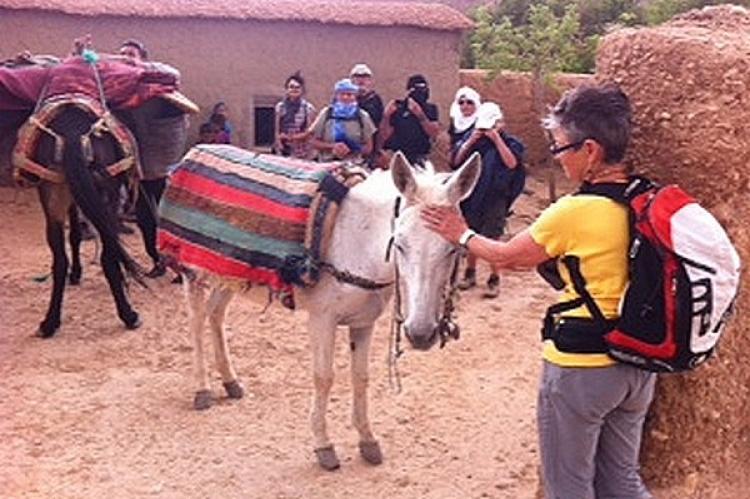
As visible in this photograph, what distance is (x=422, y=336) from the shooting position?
3.66 meters

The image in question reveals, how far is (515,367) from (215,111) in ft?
17.5

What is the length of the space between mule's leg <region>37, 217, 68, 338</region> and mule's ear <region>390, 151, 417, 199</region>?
12.2ft

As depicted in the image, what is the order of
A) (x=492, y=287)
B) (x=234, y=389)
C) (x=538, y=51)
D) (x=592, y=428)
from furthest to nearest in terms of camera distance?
(x=538, y=51)
(x=492, y=287)
(x=234, y=389)
(x=592, y=428)

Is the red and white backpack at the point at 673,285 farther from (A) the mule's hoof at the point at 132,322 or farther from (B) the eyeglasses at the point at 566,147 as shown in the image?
(A) the mule's hoof at the point at 132,322

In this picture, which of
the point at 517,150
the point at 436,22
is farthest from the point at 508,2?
the point at 517,150

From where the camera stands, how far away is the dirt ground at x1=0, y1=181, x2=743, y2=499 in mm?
4590

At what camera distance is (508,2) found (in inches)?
667

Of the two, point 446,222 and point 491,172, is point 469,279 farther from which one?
point 446,222

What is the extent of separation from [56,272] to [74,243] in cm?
98

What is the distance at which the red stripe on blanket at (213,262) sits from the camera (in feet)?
14.9

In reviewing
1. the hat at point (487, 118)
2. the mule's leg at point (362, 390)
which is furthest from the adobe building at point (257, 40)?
the mule's leg at point (362, 390)

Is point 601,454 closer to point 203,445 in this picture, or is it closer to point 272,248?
point 272,248

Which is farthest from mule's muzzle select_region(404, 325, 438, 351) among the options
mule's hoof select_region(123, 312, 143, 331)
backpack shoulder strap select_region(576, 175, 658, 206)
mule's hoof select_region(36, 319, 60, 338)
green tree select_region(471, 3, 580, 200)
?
green tree select_region(471, 3, 580, 200)

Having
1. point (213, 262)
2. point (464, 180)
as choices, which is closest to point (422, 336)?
point (464, 180)
